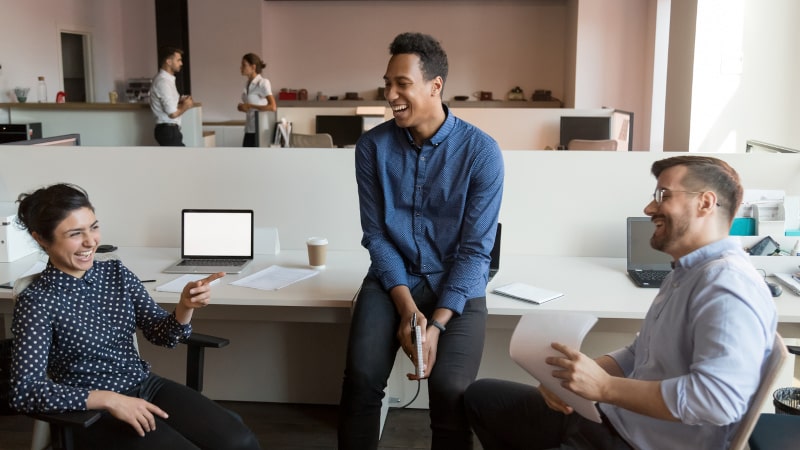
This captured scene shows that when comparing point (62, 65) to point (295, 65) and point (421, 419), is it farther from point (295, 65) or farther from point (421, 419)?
point (421, 419)

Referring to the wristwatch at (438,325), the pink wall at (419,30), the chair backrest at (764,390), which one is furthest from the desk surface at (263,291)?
the pink wall at (419,30)

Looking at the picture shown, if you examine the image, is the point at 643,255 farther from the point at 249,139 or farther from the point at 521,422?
the point at 249,139

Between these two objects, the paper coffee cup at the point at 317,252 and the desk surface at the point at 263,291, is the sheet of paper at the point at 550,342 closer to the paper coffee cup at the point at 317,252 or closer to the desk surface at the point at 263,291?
the desk surface at the point at 263,291

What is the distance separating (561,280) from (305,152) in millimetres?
1094

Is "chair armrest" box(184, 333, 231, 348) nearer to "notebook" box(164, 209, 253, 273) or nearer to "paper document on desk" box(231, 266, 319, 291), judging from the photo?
"paper document on desk" box(231, 266, 319, 291)

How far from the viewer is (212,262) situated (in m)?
2.77

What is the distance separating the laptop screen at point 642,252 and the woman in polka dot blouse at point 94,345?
1499 mm

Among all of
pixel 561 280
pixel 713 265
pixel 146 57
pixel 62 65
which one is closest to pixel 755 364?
pixel 713 265

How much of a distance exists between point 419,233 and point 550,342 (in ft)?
2.59

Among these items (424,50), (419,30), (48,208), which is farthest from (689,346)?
(419,30)

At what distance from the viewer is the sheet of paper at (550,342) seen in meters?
1.54

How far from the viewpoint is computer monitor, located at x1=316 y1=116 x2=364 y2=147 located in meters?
6.24

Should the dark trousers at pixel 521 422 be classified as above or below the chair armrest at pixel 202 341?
below

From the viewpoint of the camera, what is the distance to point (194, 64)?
34.7ft
